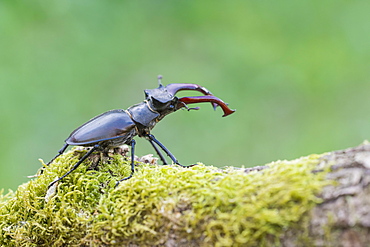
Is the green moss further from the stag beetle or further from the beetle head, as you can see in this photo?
the beetle head

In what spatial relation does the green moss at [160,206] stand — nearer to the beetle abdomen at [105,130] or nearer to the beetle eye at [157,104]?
the beetle abdomen at [105,130]

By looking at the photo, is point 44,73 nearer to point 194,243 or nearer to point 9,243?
point 9,243

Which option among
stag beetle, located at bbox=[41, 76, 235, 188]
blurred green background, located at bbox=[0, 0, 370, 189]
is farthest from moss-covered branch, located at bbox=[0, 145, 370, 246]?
blurred green background, located at bbox=[0, 0, 370, 189]

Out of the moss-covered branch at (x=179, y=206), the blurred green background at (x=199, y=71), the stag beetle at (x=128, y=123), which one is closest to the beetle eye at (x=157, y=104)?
the stag beetle at (x=128, y=123)

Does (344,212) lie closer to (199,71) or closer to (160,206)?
(160,206)

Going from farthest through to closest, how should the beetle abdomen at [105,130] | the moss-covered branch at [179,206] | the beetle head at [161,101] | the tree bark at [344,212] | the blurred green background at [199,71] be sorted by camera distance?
the blurred green background at [199,71] < the beetle head at [161,101] < the beetle abdomen at [105,130] < the moss-covered branch at [179,206] < the tree bark at [344,212]
